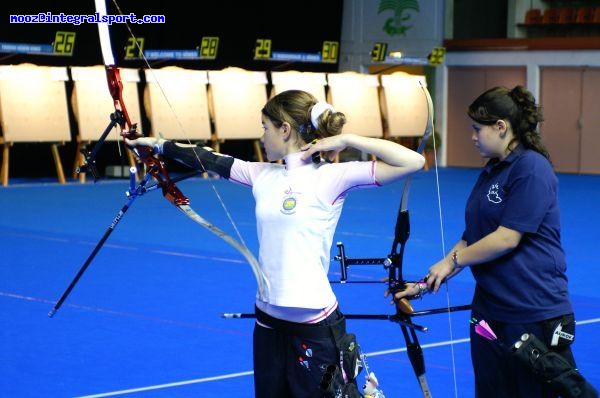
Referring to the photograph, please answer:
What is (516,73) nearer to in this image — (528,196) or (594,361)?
(594,361)

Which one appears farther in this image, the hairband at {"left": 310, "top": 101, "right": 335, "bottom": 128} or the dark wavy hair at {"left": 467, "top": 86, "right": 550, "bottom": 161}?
the dark wavy hair at {"left": 467, "top": 86, "right": 550, "bottom": 161}

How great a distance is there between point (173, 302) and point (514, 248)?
4.15 m

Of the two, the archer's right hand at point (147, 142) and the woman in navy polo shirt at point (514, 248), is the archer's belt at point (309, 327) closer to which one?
the woman in navy polo shirt at point (514, 248)

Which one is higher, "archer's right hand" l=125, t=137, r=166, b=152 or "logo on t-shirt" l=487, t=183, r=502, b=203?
"archer's right hand" l=125, t=137, r=166, b=152

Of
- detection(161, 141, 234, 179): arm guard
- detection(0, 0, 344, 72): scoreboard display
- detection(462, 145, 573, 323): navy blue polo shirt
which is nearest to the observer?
detection(462, 145, 573, 323): navy blue polo shirt

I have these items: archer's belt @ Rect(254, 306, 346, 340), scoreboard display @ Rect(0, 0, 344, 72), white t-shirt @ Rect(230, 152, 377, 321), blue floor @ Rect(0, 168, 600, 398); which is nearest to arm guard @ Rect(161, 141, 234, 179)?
white t-shirt @ Rect(230, 152, 377, 321)

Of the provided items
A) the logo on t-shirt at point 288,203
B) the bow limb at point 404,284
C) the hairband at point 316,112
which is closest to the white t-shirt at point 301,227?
the logo on t-shirt at point 288,203

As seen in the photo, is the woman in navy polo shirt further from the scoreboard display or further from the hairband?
the scoreboard display

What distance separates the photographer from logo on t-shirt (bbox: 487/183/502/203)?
312 centimetres

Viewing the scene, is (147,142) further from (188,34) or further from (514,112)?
(188,34)

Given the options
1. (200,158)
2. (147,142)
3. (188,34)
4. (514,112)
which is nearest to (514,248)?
(514,112)

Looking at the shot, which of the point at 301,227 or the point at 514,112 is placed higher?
the point at 514,112

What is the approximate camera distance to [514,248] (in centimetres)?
308

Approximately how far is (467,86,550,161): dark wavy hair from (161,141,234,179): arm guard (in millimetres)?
760
